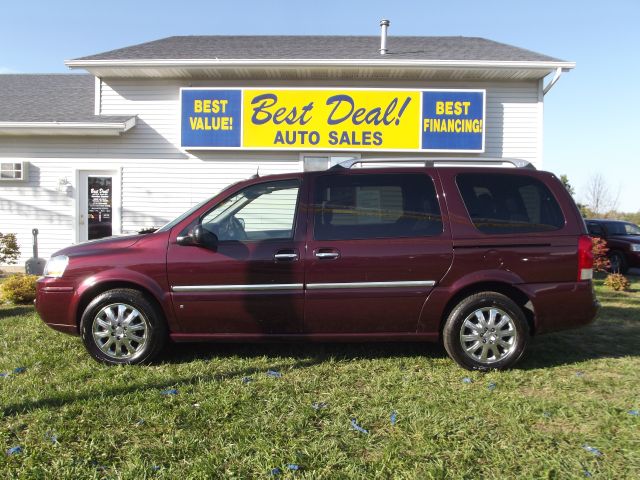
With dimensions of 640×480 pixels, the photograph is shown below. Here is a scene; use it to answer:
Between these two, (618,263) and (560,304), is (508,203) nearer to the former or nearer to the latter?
(560,304)

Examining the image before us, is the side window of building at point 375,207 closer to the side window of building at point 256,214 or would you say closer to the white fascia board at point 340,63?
the side window of building at point 256,214

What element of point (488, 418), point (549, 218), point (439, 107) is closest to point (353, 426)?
point (488, 418)

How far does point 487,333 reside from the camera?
13.0 ft

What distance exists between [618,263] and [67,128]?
14.0 metres

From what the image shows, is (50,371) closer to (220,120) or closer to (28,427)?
(28,427)

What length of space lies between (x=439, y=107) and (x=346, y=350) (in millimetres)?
6704

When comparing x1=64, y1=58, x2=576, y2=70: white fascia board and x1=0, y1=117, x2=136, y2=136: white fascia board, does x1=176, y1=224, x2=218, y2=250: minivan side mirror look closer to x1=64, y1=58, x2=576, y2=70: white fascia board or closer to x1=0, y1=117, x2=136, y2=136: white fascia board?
x1=64, y1=58, x2=576, y2=70: white fascia board

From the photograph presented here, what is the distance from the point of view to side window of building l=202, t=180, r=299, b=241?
4105 millimetres

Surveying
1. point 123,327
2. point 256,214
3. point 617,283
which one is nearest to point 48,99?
point 123,327

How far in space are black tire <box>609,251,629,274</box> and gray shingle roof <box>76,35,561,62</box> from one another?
5961 millimetres

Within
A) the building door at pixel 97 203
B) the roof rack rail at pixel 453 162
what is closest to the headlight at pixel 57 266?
the roof rack rail at pixel 453 162

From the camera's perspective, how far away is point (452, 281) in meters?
3.97

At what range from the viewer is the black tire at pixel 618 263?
1222 cm

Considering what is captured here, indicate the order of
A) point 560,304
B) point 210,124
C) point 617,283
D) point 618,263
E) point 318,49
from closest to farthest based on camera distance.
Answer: point 560,304 → point 617,283 → point 210,124 → point 318,49 → point 618,263
